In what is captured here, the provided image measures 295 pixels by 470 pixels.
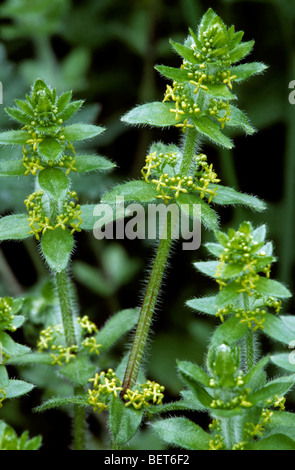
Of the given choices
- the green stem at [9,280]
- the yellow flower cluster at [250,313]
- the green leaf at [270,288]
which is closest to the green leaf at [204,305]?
the yellow flower cluster at [250,313]

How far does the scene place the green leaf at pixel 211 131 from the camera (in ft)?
8.05

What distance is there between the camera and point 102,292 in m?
4.72

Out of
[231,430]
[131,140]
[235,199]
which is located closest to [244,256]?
[235,199]

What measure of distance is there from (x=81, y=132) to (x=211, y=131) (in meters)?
0.50

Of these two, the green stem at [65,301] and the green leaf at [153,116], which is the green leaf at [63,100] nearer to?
the green leaf at [153,116]

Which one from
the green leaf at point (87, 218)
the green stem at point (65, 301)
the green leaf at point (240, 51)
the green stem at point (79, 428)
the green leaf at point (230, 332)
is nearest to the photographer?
the green leaf at point (230, 332)

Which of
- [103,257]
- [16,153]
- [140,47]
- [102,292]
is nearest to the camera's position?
[16,153]

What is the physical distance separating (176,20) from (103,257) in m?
2.22

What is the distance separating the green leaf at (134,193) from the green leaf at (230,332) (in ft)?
1.82

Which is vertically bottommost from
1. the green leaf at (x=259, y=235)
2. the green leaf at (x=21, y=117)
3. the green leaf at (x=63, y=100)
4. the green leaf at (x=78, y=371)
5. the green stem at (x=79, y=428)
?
the green stem at (x=79, y=428)

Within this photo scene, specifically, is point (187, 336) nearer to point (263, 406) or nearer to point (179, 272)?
point (179, 272)

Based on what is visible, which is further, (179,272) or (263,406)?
(179,272)

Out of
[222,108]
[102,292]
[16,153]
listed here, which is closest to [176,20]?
[16,153]
